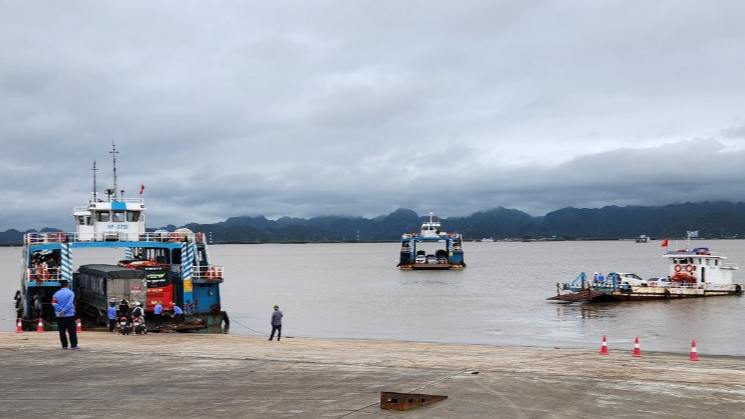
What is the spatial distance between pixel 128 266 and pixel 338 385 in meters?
33.1

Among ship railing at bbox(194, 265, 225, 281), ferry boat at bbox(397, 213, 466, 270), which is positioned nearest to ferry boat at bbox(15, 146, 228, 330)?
ship railing at bbox(194, 265, 225, 281)

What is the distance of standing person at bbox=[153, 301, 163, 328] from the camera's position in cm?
3416

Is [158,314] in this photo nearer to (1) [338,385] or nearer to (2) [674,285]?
(1) [338,385]

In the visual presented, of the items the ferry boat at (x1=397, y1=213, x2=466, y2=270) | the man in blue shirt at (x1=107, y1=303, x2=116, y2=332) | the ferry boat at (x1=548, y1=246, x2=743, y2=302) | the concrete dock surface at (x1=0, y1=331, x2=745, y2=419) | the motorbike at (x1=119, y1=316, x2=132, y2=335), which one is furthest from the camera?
the ferry boat at (x1=397, y1=213, x2=466, y2=270)

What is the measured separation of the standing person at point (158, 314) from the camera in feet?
112

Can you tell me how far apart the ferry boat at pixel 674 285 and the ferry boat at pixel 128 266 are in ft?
102

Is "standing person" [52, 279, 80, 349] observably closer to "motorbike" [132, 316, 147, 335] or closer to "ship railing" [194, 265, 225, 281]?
"motorbike" [132, 316, 147, 335]

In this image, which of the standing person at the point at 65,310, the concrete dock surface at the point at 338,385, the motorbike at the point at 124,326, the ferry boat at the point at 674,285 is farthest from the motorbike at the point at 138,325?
the ferry boat at the point at 674,285

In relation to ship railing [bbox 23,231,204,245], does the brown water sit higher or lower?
lower

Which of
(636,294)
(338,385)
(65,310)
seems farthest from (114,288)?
(636,294)

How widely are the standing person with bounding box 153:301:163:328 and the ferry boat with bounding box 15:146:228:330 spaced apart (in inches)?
28.3

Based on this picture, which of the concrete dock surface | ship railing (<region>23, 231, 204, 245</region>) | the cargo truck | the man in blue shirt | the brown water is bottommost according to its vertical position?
the brown water

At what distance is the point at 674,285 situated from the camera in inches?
2298

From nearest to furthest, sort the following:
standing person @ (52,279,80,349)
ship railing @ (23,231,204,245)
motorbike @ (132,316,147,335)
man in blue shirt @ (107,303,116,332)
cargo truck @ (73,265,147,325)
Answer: standing person @ (52,279,80,349) → motorbike @ (132,316,147,335) → man in blue shirt @ (107,303,116,332) → cargo truck @ (73,265,147,325) → ship railing @ (23,231,204,245)
